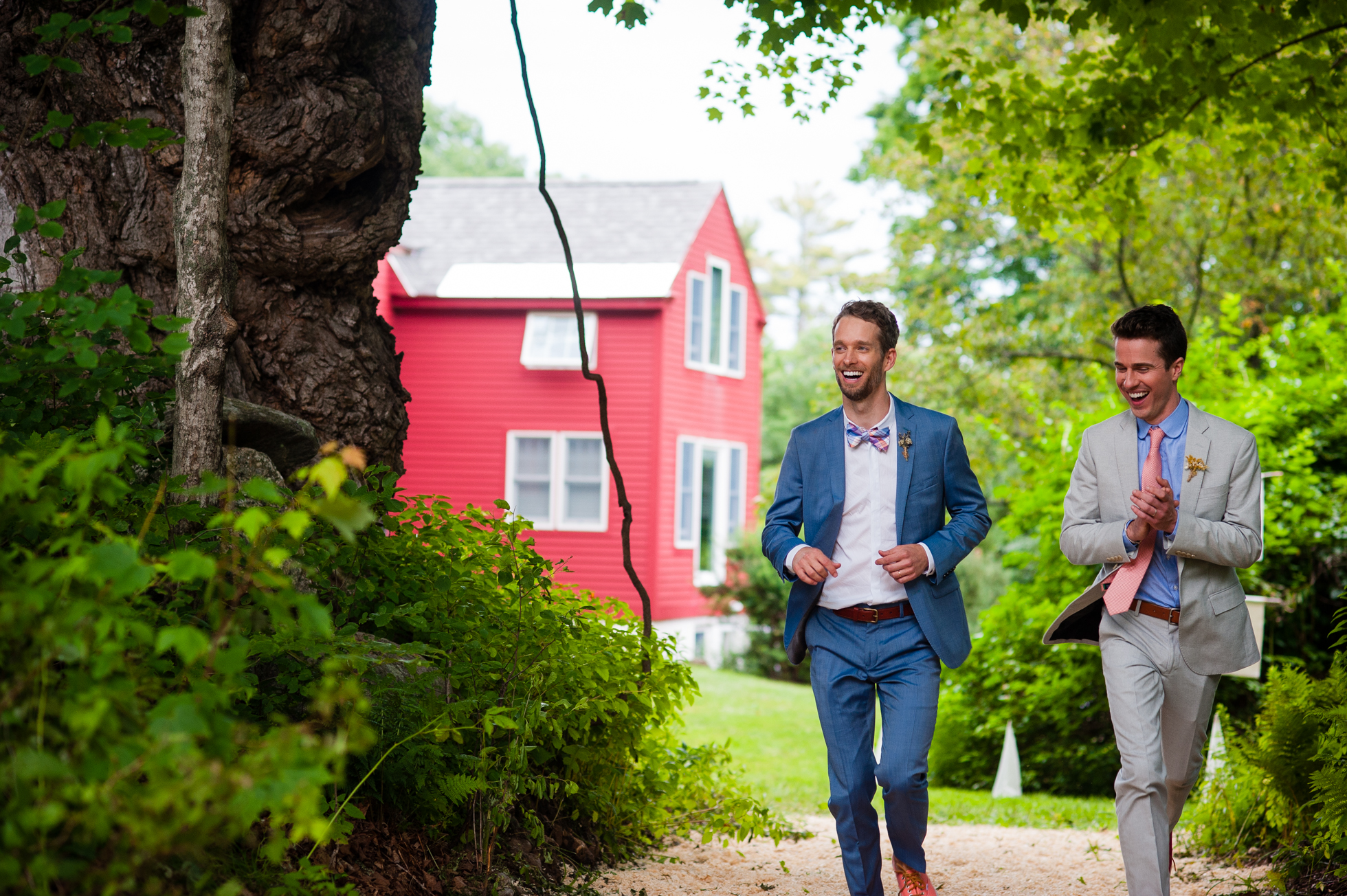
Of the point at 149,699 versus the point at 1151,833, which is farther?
the point at 1151,833

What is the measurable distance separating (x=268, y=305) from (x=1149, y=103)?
605 cm

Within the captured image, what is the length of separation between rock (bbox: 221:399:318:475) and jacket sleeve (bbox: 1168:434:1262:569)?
3380 millimetres

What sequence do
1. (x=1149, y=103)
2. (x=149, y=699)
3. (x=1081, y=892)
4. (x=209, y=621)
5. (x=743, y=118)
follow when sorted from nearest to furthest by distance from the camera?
(x=149, y=699) → (x=209, y=621) → (x=1081, y=892) → (x=743, y=118) → (x=1149, y=103)

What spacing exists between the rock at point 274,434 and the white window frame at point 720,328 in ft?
57.0

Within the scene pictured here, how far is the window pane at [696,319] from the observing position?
22562 mm

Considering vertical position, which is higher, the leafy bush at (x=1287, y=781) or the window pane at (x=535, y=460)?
the window pane at (x=535, y=460)

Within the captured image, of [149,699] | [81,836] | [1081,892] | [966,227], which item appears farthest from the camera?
[966,227]

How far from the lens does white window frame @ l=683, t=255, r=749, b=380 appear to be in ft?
73.6

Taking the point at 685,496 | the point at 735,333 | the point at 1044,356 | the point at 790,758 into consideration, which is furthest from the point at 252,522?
the point at 735,333

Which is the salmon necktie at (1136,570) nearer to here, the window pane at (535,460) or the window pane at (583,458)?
the window pane at (583,458)

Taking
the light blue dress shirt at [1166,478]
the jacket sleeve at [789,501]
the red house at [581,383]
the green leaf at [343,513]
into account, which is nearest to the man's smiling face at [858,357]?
the jacket sleeve at [789,501]

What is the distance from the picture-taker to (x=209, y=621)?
3.19 metres

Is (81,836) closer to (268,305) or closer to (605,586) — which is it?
(268,305)

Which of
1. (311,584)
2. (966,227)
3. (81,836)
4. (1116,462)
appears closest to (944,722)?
(1116,462)
